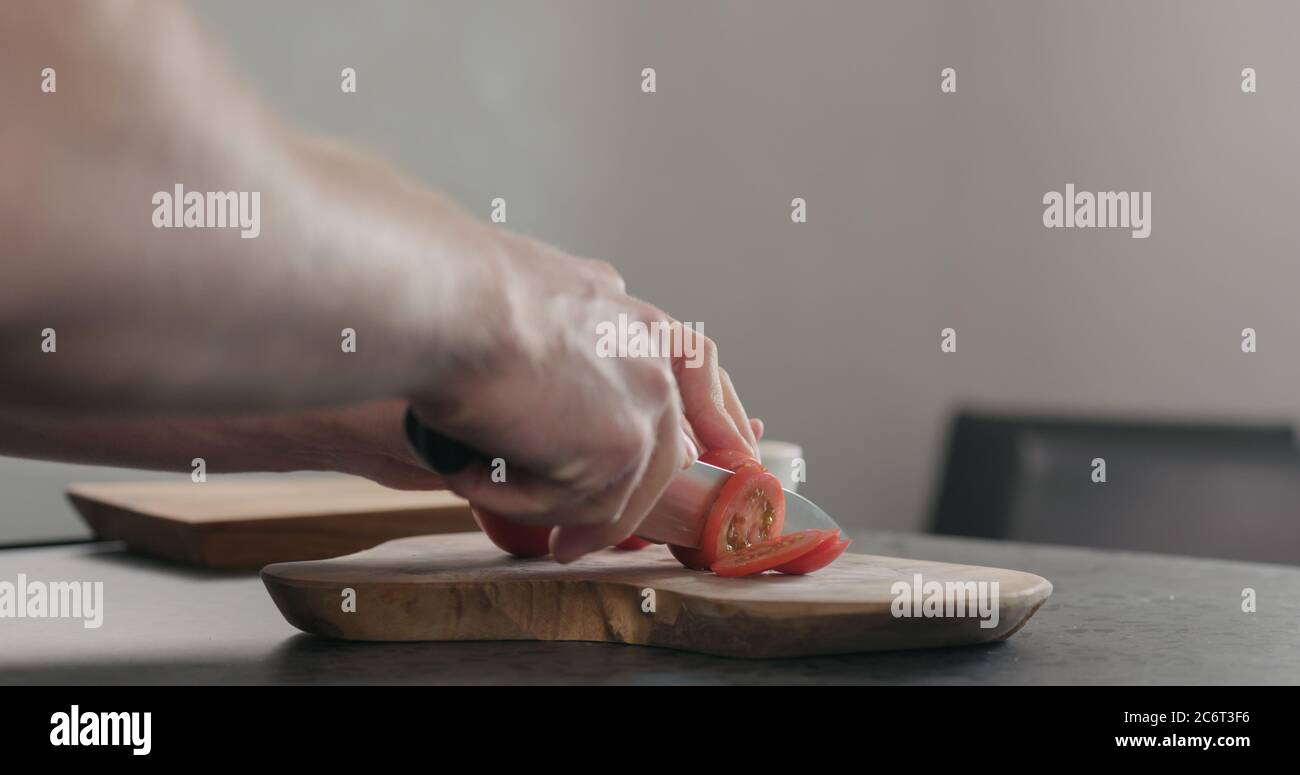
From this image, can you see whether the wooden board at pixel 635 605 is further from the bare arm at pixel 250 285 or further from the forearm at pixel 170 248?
the forearm at pixel 170 248

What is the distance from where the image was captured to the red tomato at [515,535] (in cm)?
A: 94

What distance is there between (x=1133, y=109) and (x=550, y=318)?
2736 millimetres

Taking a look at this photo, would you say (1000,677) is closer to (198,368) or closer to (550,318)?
(550,318)

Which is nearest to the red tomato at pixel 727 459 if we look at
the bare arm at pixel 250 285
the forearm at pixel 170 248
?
the bare arm at pixel 250 285

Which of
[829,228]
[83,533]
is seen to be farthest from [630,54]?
[83,533]

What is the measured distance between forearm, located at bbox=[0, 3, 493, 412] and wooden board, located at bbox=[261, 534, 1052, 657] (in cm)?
29

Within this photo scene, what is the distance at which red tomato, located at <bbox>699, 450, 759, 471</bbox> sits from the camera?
0.93 m

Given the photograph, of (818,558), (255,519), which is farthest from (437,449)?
(255,519)

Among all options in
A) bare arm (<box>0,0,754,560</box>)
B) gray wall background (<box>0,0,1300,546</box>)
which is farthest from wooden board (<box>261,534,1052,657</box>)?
gray wall background (<box>0,0,1300,546</box>)

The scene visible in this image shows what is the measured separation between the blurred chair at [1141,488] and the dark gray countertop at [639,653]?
4.68 ft

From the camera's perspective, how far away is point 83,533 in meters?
1.78

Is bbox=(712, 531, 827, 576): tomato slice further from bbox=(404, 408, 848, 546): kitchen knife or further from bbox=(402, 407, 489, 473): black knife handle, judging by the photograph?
bbox=(402, 407, 489, 473): black knife handle

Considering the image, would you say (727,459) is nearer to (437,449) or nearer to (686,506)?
(686,506)
